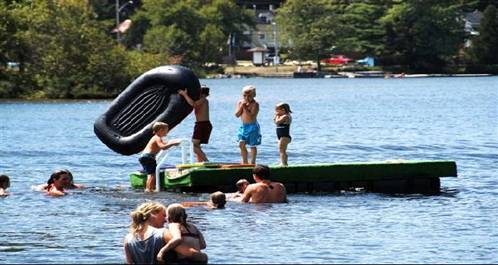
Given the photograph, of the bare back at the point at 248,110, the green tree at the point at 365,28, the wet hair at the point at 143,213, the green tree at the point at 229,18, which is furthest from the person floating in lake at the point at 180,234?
the green tree at the point at 229,18

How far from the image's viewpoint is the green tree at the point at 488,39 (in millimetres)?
163875

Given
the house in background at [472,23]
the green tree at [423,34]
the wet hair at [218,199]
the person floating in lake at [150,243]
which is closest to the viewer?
the person floating in lake at [150,243]

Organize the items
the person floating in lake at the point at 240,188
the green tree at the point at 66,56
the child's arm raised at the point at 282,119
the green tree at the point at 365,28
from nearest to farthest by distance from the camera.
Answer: the person floating in lake at the point at 240,188
the child's arm raised at the point at 282,119
the green tree at the point at 66,56
the green tree at the point at 365,28

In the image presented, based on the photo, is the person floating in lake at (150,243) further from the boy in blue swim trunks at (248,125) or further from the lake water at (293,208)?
the boy in blue swim trunks at (248,125)

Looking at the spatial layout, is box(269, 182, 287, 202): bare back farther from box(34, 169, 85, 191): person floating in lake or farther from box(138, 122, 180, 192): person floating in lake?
box(34, 169, 85, 191): person floating in lake

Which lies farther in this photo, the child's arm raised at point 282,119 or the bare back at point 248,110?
the child's arm raised at point 282,119

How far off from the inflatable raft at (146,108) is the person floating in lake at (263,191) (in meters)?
4.31

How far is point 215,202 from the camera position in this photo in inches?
1113

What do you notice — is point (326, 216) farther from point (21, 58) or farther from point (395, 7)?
point (395, 7)

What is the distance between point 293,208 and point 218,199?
1.59 meters

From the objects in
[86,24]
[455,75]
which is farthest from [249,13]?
[86,24]

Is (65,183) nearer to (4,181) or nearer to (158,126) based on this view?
(4,181)

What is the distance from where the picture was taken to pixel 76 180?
120 feet

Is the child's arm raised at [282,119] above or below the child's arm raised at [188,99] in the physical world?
Answer: below
